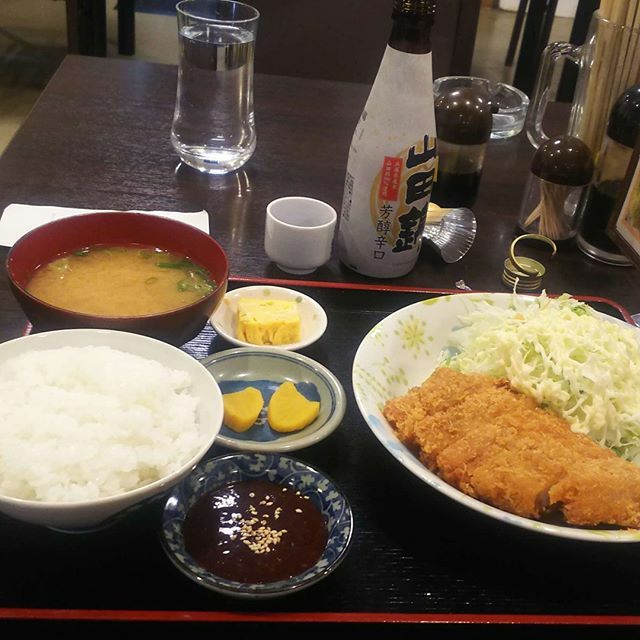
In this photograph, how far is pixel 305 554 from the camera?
1.01m

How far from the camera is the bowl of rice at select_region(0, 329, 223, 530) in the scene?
0.90m

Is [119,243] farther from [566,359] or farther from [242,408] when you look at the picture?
[566,359]

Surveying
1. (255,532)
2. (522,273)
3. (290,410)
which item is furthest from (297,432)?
(522,273)

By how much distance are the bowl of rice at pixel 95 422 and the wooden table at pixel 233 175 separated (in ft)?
0.92

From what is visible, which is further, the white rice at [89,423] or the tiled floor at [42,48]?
the tiled floor at [42,48]

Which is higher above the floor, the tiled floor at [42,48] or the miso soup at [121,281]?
the miso soup at [121,281]

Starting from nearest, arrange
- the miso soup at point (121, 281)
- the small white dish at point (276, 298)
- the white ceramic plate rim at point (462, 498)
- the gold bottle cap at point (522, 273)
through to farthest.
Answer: the white ceramic plate rim at point (462, 498) → the miso soup at point (121, 281) → the small white dish at point (276, 298) → the gold bottle cap at point (522, 273)

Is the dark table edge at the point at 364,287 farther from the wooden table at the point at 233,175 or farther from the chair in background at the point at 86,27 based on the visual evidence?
the chair in background at the point at 86,27

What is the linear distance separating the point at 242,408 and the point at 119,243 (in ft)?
1.47

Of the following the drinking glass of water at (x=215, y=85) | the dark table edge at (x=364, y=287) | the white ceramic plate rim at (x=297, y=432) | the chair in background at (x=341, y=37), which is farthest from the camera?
the chair in background at (x=341, y=37)

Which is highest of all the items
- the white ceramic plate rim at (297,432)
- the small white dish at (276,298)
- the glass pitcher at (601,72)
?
the glass pitcher at (601,72)

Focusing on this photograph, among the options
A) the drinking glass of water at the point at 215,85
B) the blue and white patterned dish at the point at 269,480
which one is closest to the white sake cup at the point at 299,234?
the drinking glass of water at the point at 215,85

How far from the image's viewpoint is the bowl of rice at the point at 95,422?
35.3 inches

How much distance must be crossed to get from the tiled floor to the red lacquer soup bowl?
3.39 m
